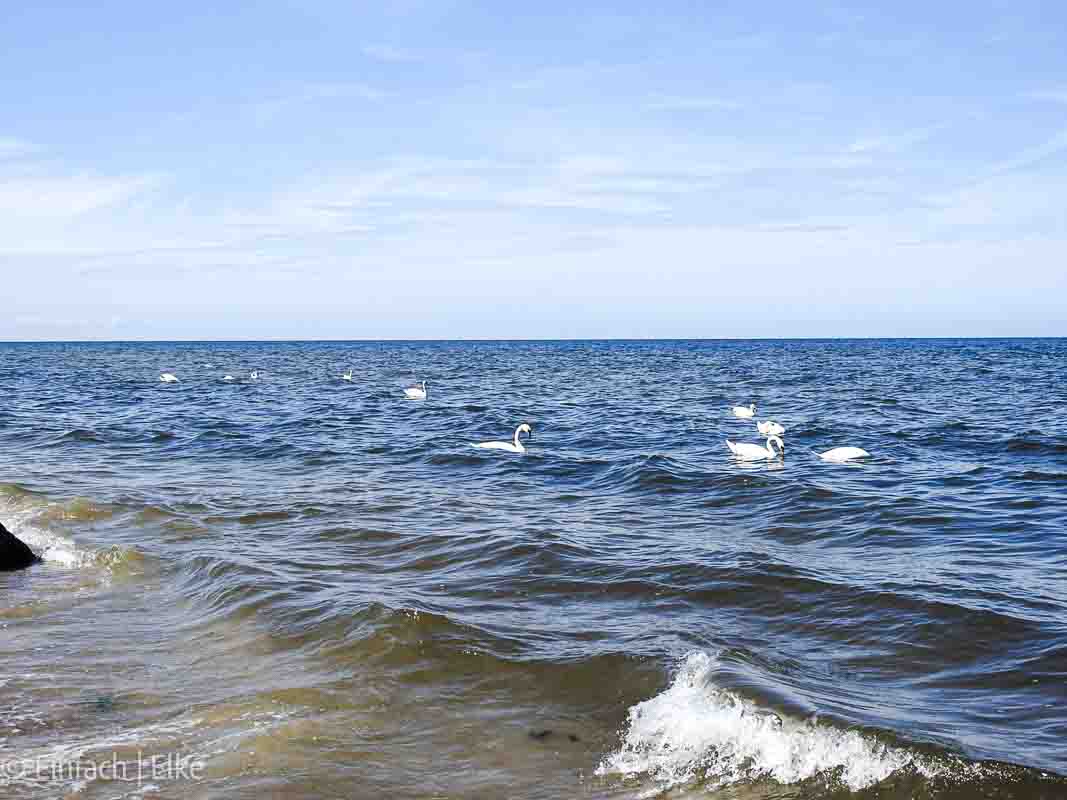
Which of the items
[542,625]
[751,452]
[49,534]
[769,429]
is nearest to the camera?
[542,625]

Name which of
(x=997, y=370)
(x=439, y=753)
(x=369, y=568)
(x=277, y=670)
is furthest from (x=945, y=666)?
(x=997, y=370)

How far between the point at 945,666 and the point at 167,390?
38344 millimetres

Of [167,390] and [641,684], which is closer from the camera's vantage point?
[641,684]

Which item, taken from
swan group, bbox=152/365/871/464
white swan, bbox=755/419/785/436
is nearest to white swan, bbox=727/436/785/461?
swan group, bbox=152/365/871/464

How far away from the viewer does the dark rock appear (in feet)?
31.3

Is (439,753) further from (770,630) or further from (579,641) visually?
(770,630)

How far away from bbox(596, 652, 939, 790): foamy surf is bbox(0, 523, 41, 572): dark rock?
717 cm

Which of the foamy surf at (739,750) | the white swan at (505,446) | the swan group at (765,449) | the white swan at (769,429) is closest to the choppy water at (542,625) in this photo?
the foamy surf at (739,750)

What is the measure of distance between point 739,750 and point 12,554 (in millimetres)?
7995

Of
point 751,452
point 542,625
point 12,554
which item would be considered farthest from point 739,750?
point 751,452

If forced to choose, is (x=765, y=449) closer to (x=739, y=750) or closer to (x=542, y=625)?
(x=542, y=625)

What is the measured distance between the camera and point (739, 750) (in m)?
5.36

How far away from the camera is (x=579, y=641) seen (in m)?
7.32

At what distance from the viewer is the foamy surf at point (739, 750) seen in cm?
511
